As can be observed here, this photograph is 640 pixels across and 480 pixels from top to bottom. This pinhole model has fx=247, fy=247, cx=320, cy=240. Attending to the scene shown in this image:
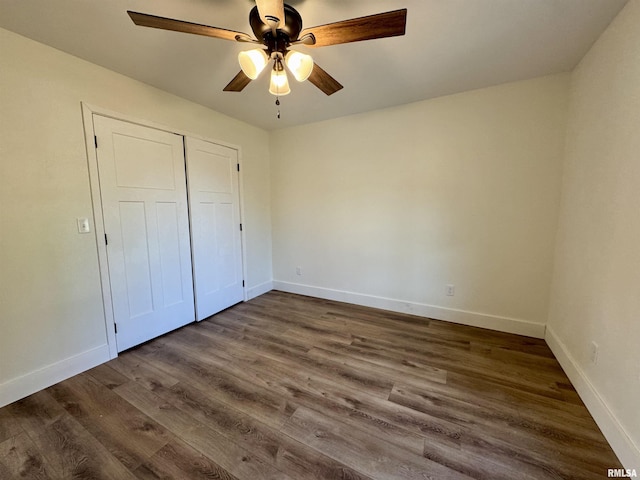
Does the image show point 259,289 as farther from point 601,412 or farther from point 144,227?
point 601,412

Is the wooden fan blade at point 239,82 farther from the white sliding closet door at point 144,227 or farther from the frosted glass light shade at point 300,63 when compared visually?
the white sliding closet door at point 144,227

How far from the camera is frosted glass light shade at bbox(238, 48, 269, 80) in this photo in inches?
54.1

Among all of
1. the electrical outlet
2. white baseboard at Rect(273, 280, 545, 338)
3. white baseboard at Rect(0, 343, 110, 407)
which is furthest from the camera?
white baseboard at Rect(273, 280, 545, 338)

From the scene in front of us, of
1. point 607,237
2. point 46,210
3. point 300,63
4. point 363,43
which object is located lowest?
point 607,237

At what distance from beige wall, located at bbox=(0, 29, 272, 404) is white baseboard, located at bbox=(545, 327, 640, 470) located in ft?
11.3

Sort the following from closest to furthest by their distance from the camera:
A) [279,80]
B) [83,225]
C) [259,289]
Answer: [279,80] → [83,225] → [259,289]

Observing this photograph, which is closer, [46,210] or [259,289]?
[46,210]

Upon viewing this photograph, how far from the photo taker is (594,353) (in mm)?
1556

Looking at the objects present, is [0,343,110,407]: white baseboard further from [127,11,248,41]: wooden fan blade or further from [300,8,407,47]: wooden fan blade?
[300,8,407,47]: wooden fan blade

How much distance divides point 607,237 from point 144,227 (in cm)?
351

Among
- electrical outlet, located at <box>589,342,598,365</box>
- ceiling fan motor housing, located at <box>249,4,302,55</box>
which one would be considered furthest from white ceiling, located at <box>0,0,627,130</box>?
electrical outlet, located at <box>589,342,598,365</box>

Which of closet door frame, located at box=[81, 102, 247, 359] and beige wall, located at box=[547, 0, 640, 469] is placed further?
closet door frame, located at box=[81, 102, 247, 359]

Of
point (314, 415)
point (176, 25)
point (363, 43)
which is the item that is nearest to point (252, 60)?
point (176, 25)

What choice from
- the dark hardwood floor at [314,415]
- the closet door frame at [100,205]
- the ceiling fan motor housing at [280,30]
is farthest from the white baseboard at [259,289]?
the ceiling fan motor housing at [280,30]
